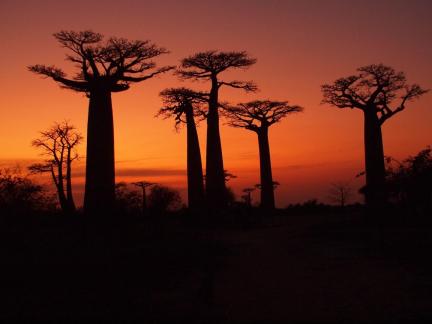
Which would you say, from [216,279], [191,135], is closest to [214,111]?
[191,135]

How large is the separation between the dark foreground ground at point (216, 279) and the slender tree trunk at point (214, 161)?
6.97 m

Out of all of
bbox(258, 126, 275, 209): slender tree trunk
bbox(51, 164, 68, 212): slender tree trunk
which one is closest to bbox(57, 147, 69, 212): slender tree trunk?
bbox(51, 164, 68, 212): slender tree trunk

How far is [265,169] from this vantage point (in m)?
22.3

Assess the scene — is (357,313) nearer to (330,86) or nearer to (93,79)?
(93,79)

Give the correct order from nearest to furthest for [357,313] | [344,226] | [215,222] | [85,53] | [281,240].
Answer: [357,313]
[281,240]
[85,53]
[344,226]
[215,222]

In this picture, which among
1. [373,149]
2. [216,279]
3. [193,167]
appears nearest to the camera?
[216,279]

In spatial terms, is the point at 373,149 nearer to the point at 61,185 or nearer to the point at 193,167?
the point at 193,167

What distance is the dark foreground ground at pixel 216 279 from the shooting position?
15.7 feet

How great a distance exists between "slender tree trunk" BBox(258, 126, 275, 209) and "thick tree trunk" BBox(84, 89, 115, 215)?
10507mm

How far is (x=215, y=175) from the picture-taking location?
18031 millimetres

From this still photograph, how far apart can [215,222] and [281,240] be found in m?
5.10

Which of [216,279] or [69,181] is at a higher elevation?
[69,181]

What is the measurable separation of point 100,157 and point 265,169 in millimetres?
11068

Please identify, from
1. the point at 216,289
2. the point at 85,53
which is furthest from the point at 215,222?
the point at 216,289
